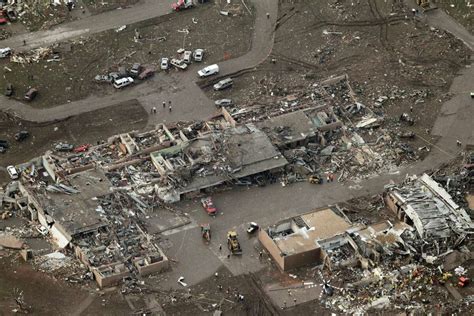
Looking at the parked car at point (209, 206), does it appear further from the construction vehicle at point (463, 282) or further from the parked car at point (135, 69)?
the construction vehicle at point (463, 282)

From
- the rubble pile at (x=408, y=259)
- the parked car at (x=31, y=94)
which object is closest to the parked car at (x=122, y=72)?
the parked car at (x=31, y=94)

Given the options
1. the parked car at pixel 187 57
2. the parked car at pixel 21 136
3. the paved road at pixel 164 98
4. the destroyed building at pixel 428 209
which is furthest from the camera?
the parked car at pixel 187 57

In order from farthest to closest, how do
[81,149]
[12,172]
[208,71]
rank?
1. [208,71]
2. [81,149]
3. [12,172]

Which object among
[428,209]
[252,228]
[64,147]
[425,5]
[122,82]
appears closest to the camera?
[428,209]

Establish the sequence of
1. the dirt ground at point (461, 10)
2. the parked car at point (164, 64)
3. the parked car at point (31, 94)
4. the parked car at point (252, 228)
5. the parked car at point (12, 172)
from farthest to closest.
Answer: the dirt ground at point (461, 10), the parked car at point (164, 64), the parked car at point (31, 94), the parked car at point (12, 172), the parked car at point (252, 228)

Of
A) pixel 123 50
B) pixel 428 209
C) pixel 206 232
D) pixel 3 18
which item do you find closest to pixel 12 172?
pixel 206 232

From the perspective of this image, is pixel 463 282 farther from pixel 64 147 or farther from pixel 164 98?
pixel 64 147
